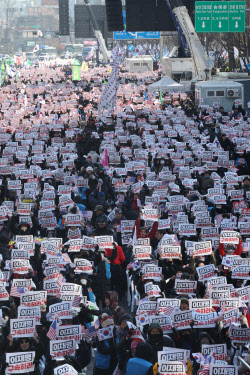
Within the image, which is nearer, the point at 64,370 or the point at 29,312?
the point at 64,370

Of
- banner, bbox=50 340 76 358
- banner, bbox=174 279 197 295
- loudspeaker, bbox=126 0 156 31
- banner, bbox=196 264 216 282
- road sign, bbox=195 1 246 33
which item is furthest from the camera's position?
loudspeaker, bbox=126 0 156 31

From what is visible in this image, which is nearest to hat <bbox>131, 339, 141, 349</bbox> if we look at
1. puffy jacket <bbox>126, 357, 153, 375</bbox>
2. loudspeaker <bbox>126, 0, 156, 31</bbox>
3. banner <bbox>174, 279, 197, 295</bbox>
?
puffy jacket <bbox>126, 357, 153, 375</bbox>

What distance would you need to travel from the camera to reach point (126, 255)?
15.1 m

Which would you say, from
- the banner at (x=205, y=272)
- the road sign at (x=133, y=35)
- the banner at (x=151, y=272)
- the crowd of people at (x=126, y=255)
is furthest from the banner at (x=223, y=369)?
the road sign at (x=133, y=35)

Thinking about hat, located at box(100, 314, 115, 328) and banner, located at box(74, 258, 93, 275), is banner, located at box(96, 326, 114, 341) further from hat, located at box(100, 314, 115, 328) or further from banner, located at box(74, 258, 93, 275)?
banner, located at box(74, 258, 93, 275)

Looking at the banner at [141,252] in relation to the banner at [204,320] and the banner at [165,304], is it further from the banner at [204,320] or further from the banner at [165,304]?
the banner at [204,320]

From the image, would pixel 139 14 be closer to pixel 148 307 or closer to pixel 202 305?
pixel 148 307

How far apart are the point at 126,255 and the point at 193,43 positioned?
33732mm

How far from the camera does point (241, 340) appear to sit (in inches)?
407

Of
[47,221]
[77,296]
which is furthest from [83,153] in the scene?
[77,296]

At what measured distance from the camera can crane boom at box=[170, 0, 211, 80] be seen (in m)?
46.5

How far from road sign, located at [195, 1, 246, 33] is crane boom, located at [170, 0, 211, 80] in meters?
7.09

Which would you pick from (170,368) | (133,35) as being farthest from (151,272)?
(133,35)

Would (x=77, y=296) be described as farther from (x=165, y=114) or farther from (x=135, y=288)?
(x=165, y=114)
